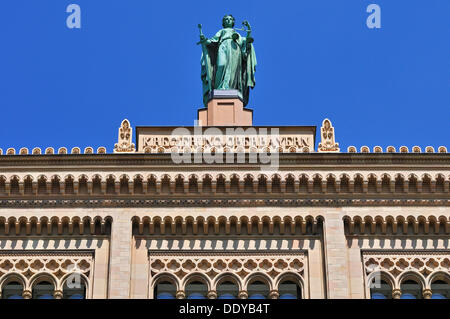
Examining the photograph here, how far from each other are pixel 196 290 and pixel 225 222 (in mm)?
1903

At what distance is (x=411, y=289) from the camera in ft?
118

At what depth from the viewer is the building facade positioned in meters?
35.8

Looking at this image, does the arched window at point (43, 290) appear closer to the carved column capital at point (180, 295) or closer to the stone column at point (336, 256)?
the carved column capital at point (180, 295)

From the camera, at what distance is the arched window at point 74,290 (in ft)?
117

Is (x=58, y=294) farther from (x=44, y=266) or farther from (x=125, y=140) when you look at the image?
(x=125, y=140)

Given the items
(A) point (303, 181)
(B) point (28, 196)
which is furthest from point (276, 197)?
(B) point (28, 196)

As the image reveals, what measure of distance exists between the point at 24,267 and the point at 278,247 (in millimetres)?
6209

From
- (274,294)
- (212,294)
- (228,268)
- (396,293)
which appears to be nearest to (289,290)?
(274,294)

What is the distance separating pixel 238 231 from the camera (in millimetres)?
36531

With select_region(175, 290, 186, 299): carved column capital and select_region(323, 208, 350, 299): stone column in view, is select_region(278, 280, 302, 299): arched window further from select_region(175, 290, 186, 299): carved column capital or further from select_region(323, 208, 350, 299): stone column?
select_region(175, 290, 186, 299): carved column capital

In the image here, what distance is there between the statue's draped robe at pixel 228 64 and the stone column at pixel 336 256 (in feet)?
19.0

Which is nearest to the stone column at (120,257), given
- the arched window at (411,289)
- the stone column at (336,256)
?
the stone column at (336,256)

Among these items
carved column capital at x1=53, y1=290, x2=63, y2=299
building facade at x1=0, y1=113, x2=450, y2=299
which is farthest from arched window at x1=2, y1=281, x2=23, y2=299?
carved column capital at x1=53, y1=290, x2=63, y2=299

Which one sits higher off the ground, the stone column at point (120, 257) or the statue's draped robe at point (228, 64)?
the statue's draped robe at point (228, 64)
